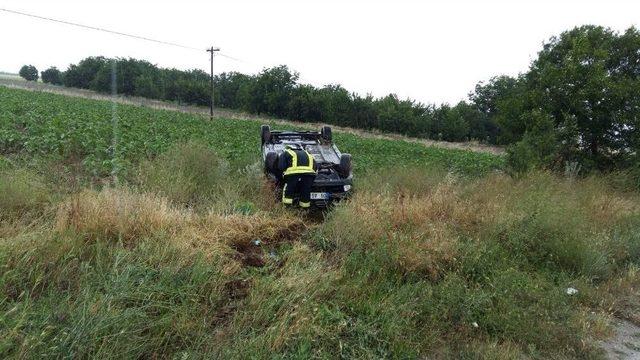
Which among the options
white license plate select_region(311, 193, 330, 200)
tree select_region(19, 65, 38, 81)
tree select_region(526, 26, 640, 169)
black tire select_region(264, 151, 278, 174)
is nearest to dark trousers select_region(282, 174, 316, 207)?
white license plate select_region(311, 193, 330, 200)

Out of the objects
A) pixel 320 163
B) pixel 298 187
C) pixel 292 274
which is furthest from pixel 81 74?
pixel 292 274

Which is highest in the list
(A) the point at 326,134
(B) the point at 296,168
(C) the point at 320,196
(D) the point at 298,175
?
(A) the point at 326,134

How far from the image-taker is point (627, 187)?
10422 mm

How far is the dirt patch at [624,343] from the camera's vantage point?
151 inches

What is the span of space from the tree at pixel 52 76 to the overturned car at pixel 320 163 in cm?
7762

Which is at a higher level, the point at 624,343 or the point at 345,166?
the point at 345,166

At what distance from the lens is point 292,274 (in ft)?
13.0

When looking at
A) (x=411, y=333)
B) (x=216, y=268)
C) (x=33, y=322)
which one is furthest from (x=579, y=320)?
(x=33, y=322)

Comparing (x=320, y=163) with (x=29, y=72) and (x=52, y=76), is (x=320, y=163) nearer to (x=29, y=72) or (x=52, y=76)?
(x=29, y=72)

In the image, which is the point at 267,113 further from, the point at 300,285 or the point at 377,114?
the point at 300,285

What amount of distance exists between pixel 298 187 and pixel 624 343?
446 cm

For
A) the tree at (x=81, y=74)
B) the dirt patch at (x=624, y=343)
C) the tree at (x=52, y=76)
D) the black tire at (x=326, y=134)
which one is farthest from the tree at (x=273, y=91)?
the dirt patch at (x=624, y=343)

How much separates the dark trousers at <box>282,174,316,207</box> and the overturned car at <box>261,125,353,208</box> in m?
0.27

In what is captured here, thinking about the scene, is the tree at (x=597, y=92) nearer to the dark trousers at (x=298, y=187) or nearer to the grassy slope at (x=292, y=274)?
the grassy slope at (x=292, y=274)
